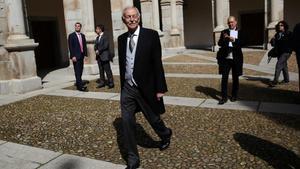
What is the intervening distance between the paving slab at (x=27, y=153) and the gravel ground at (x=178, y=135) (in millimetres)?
169

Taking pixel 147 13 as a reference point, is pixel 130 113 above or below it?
below

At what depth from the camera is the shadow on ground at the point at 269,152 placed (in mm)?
3699

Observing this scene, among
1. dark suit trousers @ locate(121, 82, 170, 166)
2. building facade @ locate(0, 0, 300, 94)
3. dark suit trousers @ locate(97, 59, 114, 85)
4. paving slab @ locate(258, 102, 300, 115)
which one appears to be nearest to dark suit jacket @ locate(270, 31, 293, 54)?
paving slab @ locate(258, 102, 300, 115)

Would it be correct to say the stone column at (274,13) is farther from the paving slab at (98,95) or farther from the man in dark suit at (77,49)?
the paving slab at (98,95)

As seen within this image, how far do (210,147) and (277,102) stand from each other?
2.77 metres

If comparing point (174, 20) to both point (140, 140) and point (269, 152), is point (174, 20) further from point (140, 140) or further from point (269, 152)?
point (269, 152)

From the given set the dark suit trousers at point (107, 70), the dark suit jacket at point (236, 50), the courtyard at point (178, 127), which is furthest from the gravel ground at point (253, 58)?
the dark suit jacket at point (236, 50)

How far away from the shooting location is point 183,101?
22.7 feet

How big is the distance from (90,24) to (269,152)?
363 inches

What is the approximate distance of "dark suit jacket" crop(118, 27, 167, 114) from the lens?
3674mm

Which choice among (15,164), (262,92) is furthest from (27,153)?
(262,92)

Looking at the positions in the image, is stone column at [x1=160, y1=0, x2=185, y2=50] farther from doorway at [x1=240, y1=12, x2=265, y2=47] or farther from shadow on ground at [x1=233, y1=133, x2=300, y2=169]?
shadow on ground at [x1=233, y1=133, x2=300, y2=169]

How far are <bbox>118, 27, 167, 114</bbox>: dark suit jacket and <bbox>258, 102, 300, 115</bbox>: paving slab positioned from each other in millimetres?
2857

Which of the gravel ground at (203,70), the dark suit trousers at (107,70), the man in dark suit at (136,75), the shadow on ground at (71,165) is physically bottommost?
the shadow on ground at (71,165)
